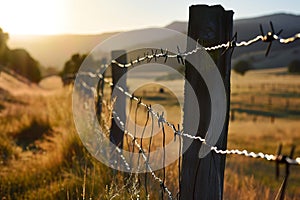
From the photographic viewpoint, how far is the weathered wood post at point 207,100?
235 centimetres

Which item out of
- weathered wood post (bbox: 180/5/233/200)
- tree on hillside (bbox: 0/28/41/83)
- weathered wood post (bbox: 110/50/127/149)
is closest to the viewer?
weathered wood post (bbox: 180/5/233/200)

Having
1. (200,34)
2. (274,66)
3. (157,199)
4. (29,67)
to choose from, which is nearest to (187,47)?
(200,34)

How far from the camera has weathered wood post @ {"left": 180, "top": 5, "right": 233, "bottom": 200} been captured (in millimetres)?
2346

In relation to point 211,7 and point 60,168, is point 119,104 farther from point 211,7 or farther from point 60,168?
point 211,7

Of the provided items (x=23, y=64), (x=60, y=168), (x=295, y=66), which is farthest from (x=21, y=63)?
(x=295, y=66)

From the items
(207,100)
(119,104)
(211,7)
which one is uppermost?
(211,7)

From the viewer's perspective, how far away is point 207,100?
7.71 feet

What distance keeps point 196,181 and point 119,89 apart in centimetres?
262

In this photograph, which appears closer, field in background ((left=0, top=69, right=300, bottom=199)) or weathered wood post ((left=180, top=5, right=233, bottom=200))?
weathered wood post ((left=180, top=5, right=233, bottom=200))

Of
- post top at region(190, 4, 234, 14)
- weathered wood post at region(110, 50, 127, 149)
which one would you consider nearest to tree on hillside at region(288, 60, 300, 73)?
weathered wood post at region(110, 50, 127, 149)

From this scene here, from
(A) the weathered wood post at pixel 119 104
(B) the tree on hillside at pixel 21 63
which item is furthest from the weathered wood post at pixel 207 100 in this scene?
(B) the tree on hillside at pixel 21 63

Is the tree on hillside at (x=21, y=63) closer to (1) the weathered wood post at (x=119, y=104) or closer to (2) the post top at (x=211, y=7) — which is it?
(1) the weathered wood post at (x=119, y=104)

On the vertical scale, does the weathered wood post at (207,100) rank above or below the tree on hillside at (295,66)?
above

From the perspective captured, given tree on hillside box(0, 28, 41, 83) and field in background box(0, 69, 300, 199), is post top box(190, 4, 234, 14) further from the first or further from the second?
tree on hillside box(0, 28, 41, 83)
